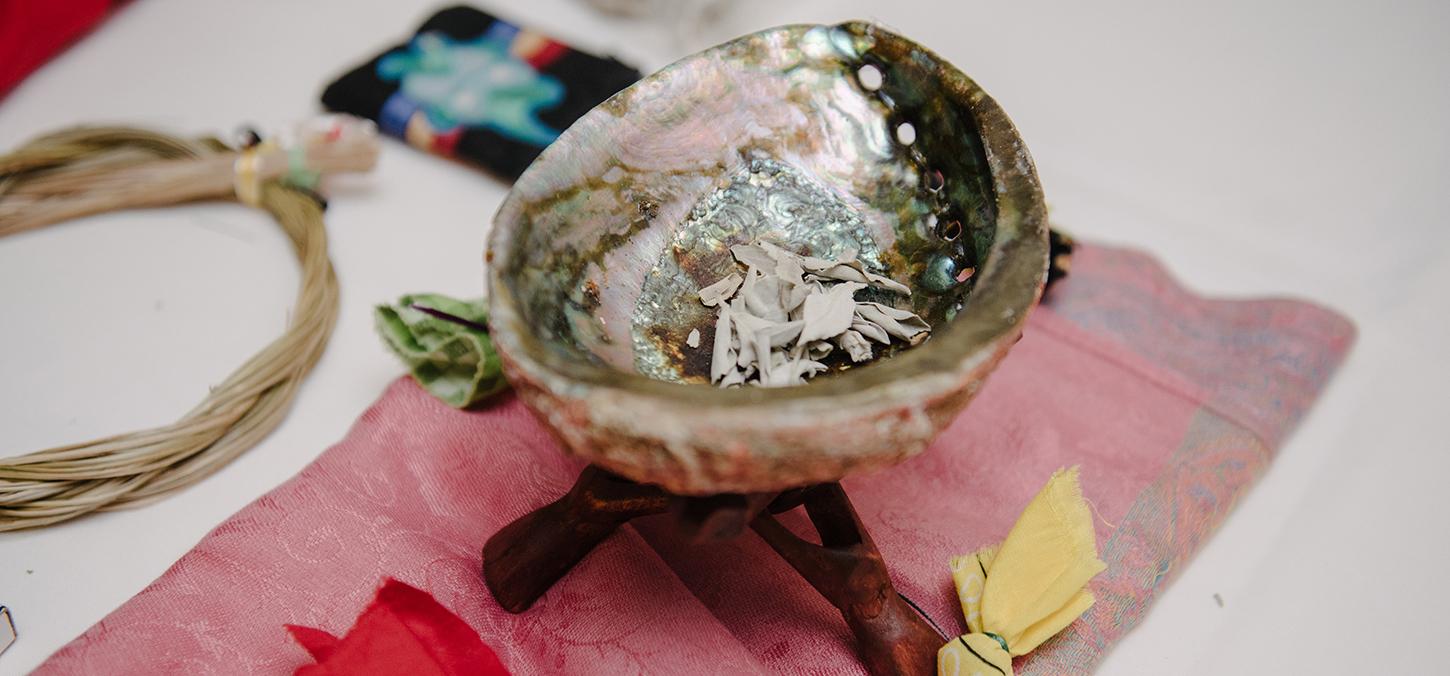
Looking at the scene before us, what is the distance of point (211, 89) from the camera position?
1597mm

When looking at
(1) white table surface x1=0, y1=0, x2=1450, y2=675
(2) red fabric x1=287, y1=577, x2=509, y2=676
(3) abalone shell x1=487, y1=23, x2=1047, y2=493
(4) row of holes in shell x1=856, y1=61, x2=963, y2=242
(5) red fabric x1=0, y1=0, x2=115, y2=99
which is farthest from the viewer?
(5) red fabric x1=0, y1=0, x2=115, y2=99

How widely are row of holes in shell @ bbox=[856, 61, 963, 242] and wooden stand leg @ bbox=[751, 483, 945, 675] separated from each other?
261 millimetres

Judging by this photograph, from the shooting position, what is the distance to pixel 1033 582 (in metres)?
0.91

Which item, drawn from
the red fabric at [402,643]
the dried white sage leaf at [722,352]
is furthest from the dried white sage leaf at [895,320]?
the red fabric at [402,643]

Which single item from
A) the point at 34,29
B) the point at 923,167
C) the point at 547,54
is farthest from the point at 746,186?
the point at 34,29

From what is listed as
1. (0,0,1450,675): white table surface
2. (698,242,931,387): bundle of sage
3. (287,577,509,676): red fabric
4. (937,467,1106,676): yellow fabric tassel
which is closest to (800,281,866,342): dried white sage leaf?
(698,242,931,387): bundle of sage

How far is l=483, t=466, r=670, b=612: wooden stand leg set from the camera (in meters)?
0.87

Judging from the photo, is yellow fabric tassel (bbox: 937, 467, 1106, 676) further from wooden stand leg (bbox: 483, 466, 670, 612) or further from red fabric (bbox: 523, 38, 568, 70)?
red fabric (bbox: 523, 38, 568, 70)

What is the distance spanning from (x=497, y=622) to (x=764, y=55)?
592 millimetres

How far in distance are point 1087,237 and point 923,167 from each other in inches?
25.3

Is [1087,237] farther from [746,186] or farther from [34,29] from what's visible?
[34,29]

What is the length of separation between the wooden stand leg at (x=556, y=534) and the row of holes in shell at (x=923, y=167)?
1.17ft

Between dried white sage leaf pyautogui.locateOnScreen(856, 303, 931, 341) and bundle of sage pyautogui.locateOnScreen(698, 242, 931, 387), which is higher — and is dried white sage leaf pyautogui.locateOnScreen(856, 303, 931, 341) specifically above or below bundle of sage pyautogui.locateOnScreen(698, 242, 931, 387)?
above

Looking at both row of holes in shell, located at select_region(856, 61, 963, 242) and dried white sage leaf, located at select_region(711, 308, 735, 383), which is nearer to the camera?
dried white sage leaf, located at select_region(711, 308, 735, 383)
